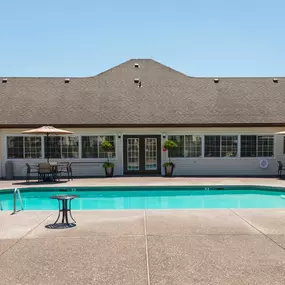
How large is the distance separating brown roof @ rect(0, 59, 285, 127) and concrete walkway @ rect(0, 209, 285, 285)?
9.69 meters

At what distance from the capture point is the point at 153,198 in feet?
40.3

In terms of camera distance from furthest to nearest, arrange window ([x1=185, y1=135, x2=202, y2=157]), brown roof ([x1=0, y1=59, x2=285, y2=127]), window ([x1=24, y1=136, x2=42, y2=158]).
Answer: window ([x1=185, y1=135, x2=202, y2=157]) → brown roof ([x1=0, y1=59, x2=285, y2=127]) → window ([x1=24, y1=136, x2=42, y2=158])

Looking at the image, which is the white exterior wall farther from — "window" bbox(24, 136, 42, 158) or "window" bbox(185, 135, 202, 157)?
"window" bbox(24, 136, 42, 158)

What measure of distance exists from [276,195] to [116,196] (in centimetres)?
597

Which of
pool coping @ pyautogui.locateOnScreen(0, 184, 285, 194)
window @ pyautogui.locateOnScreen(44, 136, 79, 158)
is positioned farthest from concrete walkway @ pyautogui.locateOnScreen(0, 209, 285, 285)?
window @ pyautogui.locateOnScreen(44, 136, 79, 158)

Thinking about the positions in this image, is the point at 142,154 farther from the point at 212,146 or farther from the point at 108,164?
the point at 212,146

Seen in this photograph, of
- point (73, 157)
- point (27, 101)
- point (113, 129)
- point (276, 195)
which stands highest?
point (27, 101)

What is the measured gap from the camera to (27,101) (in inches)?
746

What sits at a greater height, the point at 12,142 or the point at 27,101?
the point at 27,101

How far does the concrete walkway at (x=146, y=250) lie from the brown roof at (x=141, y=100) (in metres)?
9.69

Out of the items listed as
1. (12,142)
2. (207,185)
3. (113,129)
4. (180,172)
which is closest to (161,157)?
(180,172)

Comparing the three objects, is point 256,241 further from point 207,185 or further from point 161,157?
point 161,157

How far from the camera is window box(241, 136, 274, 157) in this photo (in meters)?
17.5

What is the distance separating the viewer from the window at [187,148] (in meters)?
17.5
